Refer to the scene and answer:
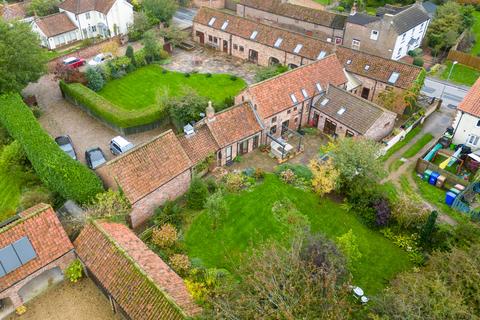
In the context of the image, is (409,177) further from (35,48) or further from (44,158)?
(35,48)

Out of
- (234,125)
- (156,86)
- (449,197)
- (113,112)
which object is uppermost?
(234,125)

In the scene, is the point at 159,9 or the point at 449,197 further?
the point at 159,9

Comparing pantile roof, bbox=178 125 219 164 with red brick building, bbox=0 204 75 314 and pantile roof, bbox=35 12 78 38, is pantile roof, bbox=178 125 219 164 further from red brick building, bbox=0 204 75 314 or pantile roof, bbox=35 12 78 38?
pantile roof, bbox=35 12 78 38

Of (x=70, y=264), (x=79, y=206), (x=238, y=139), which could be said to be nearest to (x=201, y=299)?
(x=70, y=264)

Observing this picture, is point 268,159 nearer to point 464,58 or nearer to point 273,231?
point 273,231

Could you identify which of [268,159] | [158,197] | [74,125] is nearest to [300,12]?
[268,159]

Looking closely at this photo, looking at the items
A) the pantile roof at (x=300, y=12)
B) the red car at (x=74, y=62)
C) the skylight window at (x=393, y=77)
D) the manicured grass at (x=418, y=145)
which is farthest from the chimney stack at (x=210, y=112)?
the pantile roof at (x=300, y=12)

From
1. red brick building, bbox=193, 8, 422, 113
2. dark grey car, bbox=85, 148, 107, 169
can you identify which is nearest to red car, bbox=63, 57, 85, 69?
red brick building, bbox=193, 8, 422, 113

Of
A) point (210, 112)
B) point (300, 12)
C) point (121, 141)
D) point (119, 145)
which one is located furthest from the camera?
point (300, 12)
